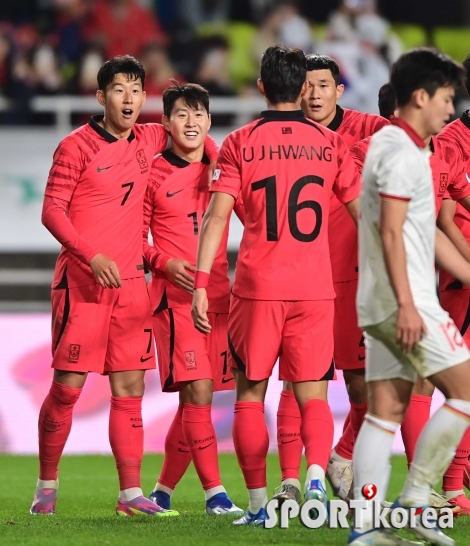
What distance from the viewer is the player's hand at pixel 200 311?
16.2 feet

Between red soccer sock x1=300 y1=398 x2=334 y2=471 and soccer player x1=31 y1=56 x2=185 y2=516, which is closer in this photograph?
red soccer sock x1=300 y1=398 x2=334 y2=471

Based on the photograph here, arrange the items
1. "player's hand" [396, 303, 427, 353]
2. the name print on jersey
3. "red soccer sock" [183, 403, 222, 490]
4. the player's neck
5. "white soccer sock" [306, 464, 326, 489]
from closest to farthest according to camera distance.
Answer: "player's hand" [396, 303, 427, 353] → "white soccer sock" [306, 464, 326, 489] → the name print on jersey → "red soccer sock" [183, 403, 222, 490] → the player's neck

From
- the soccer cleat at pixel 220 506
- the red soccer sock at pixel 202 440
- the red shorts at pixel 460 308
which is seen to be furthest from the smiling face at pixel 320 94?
the soccer cleat at pixel 220 506

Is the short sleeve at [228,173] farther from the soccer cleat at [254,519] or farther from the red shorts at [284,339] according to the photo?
the soccer cleat at [254,519]

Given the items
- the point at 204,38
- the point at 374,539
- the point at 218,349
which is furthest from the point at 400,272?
the point at 204,38

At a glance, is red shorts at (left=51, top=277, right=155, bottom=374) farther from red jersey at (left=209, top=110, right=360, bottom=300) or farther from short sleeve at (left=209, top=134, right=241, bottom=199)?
short sleeve at (left=209, top=134, right=241, bottom=199)

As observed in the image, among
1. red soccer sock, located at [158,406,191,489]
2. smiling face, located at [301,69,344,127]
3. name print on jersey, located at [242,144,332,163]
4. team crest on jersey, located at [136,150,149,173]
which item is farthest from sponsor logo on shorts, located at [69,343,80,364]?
smiling face, located at [301,69,344,127]

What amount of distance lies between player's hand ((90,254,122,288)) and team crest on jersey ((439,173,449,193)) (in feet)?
5.23

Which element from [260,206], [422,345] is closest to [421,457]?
[422,345]

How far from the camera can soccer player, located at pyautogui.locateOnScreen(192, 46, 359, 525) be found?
16.5ft

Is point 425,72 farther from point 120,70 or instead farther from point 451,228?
point 120,70

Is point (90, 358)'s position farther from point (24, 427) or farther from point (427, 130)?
point (24, 427)

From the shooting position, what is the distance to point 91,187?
5902 millimetres

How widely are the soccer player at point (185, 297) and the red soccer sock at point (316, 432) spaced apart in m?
0.84
